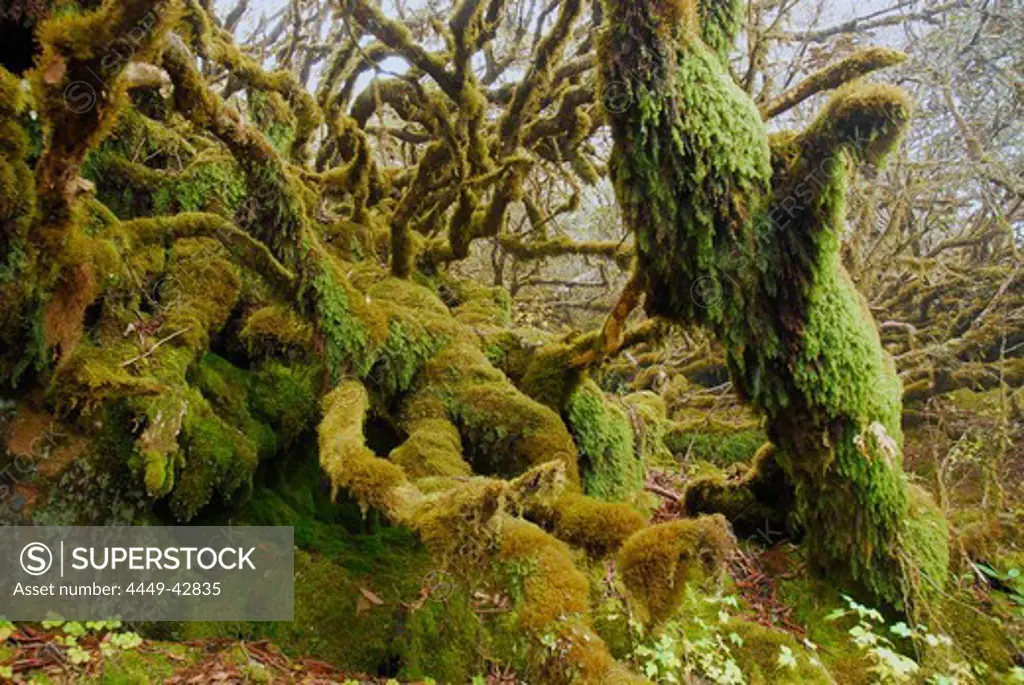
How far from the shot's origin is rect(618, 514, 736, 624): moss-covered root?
2.34 metres

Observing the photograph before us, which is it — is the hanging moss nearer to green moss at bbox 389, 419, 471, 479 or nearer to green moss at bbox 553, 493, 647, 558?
green moss at bbox 553, 493, 647, 558

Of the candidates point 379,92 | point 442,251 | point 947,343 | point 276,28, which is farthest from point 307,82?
point 947,343

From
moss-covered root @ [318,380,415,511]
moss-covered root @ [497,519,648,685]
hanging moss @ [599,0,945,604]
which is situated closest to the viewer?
moss-covered root @ [497,519,648,685]

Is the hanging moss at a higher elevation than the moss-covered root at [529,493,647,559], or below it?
higher

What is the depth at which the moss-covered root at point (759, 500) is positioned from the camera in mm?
5219

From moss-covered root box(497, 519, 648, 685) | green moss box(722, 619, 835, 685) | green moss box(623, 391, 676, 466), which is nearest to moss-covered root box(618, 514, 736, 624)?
moss-covered root box(497, 519, 648, 685)

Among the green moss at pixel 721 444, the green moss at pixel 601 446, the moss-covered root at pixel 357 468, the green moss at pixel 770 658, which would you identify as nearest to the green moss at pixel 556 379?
the green moss at pixel 601 446

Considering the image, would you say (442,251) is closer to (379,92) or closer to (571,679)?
(379,92)

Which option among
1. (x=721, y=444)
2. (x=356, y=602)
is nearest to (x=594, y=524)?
(x=356, y=602)

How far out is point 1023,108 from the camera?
6.45 m

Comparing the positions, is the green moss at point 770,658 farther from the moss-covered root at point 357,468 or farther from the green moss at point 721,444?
the green moss at point 721,444

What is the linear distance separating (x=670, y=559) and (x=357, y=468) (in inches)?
59.3

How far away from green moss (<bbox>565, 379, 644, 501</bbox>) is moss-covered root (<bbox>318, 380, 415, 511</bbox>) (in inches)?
89.4

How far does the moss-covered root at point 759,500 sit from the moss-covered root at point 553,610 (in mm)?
3219
